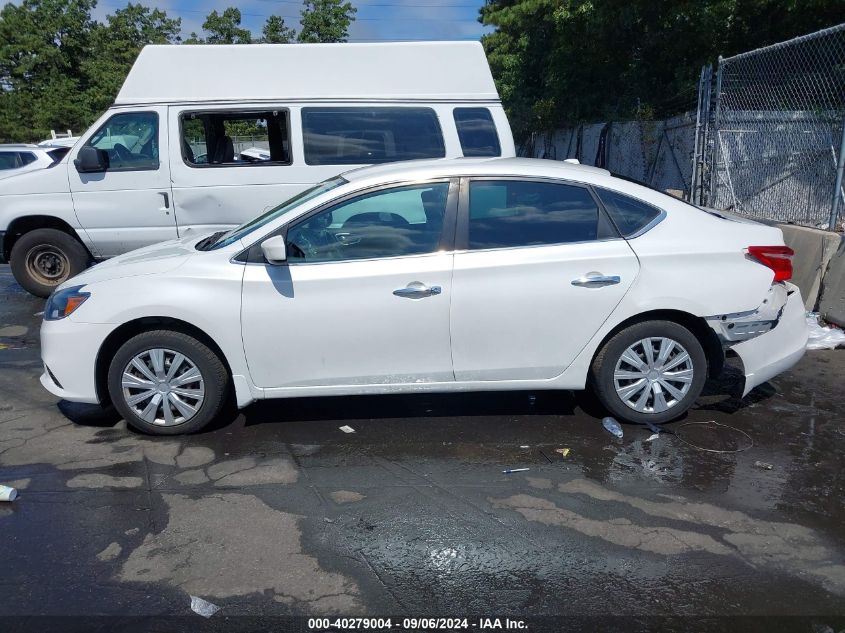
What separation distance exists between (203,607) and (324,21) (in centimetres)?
4053

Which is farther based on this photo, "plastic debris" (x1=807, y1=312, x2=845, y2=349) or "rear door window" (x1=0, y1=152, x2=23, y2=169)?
"rear door window" (x1=0, y1=152, x2=23, y2=169)

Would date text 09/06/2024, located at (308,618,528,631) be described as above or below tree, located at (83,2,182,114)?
below

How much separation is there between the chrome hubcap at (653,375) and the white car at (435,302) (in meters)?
0.01

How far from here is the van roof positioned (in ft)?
25.8

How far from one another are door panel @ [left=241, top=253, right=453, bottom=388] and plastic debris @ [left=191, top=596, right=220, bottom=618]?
5.58 ft

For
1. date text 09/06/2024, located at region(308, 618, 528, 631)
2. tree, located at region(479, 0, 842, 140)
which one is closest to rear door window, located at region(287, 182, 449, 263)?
date text 09/06/2024, located at region(308, 618, 528, 631)

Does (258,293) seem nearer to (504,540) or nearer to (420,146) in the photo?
(504,540)

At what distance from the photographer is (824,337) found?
679cm

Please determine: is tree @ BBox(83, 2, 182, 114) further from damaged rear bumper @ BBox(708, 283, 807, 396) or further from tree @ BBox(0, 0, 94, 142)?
damaged rear bumper @ BBox(708, 283, 807, 396)

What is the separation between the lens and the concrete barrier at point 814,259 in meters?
7.13

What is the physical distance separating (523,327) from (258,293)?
1.67 meters

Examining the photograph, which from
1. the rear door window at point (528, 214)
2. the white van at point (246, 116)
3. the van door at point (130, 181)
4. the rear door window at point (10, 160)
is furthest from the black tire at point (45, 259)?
the rear door window at point (10, 160)

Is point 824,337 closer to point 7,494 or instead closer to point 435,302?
point 435,302

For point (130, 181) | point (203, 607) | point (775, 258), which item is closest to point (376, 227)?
point (203, 607)
